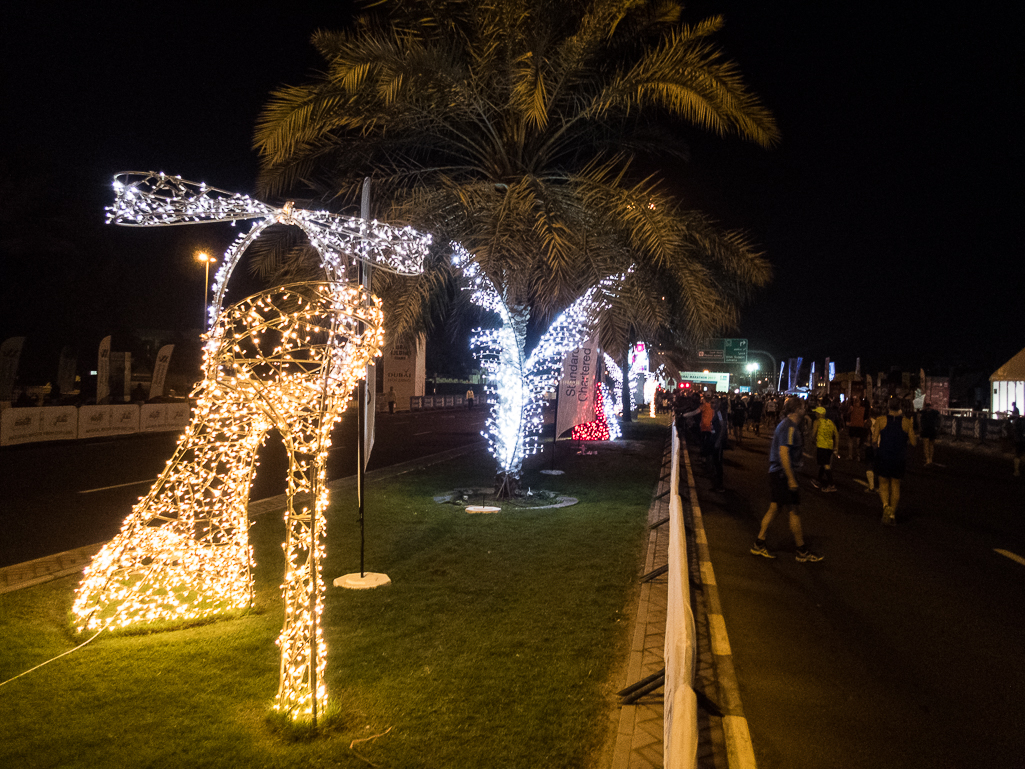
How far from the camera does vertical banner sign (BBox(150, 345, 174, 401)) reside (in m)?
28.7

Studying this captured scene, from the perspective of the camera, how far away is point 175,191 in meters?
5.71

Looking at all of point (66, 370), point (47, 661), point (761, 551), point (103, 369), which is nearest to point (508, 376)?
point (761, 551)

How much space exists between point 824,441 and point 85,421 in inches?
801

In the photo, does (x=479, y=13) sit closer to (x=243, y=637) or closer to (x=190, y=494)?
(x=190, y=494)

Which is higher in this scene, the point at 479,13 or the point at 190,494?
the point at 479,13

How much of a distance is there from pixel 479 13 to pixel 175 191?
504 centimetres

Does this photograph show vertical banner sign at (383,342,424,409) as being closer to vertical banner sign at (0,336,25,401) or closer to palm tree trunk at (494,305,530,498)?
vertical banner sign at (0,336,25,401)

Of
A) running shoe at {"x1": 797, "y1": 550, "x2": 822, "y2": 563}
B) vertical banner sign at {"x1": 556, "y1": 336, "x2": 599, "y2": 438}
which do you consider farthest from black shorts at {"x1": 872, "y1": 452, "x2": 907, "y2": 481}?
vertical banner sign at {"x1": 556, "y1": 336, "x2": 599, "y2": 438}

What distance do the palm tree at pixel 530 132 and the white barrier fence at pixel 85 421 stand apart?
1282 cm

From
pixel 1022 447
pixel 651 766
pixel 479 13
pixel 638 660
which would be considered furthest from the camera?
pixel 1022 447

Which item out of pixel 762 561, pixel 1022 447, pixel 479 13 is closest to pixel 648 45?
pixel 479 13

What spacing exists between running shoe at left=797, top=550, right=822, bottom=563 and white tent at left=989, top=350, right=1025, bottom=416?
86.7ft

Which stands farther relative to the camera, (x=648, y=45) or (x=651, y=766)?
(x=648, y=45)

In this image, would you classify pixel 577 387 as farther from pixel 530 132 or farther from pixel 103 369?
pixel 103 369
